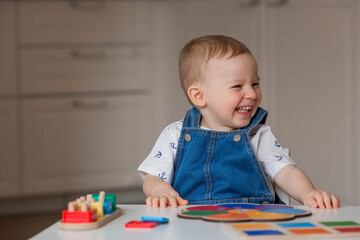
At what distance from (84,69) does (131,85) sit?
9.8 inches

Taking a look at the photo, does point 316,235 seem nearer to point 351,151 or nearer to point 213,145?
point 213,145

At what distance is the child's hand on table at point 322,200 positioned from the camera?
887 mm

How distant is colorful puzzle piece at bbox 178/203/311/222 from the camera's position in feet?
2.33

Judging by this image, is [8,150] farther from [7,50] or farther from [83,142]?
[7,50]

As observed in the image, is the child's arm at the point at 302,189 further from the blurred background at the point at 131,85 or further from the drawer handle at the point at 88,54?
the drawer handle at the point at 88,54

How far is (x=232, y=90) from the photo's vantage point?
3.86ft

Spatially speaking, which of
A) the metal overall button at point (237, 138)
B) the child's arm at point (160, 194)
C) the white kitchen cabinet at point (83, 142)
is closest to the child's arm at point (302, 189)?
the metal overall button at point (237, 138)

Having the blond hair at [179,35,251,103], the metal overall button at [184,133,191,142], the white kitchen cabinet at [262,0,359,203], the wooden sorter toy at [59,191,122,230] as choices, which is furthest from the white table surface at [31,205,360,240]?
the white kitchen cabinet at [262,0,359,203]

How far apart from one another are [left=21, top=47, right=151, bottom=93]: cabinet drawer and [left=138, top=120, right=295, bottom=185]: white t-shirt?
5.65ft

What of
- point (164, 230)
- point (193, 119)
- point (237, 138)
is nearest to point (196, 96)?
point (193, 119)

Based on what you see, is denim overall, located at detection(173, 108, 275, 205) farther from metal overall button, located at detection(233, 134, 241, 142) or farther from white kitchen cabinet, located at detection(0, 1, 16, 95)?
white kitchen cabinet, located at detection(0, 1, 16, 95)

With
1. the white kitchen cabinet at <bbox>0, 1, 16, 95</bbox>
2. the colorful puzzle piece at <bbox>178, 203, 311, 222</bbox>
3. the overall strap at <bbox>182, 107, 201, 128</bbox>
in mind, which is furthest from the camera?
the white kitchen cabinet at <bbox>0, 1, 16, 95</bbox>

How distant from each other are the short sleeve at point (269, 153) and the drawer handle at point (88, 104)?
5.82 feet

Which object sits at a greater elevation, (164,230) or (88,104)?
(88,104)
